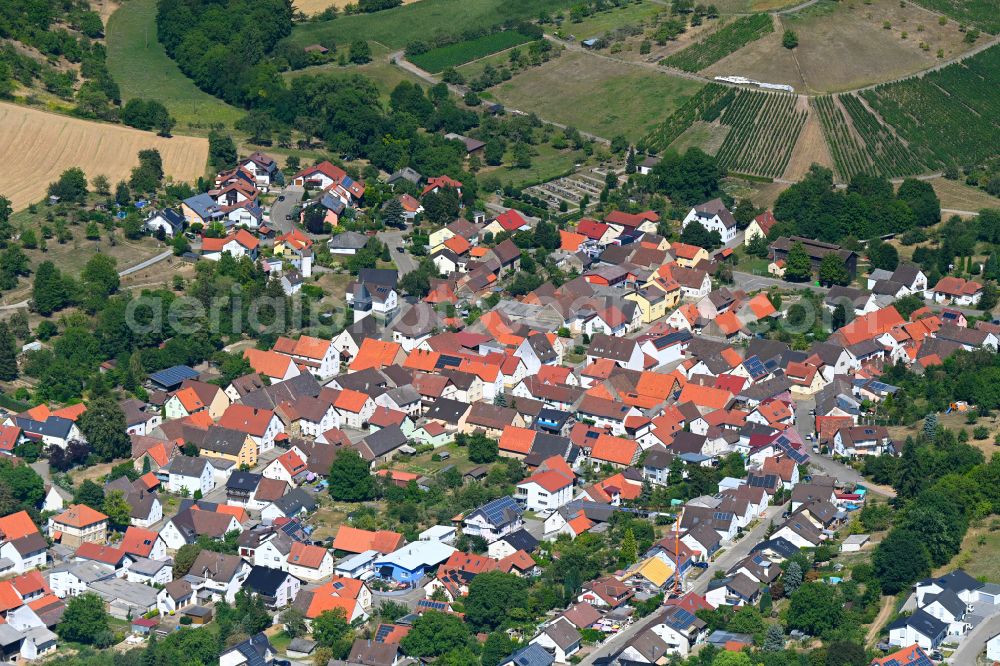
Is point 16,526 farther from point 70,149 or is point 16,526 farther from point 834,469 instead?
point 70,149

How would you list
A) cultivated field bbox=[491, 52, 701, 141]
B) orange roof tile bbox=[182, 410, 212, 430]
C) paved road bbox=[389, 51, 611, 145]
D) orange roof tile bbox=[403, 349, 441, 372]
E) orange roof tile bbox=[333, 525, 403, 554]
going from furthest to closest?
cultivated field bbox=[491, 52, 701, 141] < paved road bbox=[389, 51, 611, 145] < orange roof tile bbox=[403, 349, 441, 372] < orange roof tile bbox=[182, 410, 212, 430] < orange roof tile bbox=[333, 525, 403, 554]

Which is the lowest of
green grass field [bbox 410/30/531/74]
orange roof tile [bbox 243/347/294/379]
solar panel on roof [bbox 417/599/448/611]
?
green grass field [bbox 410/30/531/74]

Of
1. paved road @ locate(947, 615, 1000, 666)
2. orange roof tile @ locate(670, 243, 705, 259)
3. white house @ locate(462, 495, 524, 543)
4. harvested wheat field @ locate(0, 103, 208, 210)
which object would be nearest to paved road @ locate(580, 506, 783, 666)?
white house @ locate(462, 495, 524, 543)

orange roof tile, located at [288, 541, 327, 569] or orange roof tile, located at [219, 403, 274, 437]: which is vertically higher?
orange roof tile, located at [288, 541, 327, 569]

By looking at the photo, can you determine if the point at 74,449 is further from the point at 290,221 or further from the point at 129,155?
the point at 129,155

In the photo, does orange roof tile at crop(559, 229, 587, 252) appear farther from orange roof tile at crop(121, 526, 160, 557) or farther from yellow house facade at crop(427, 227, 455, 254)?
orange roof tile at crop(121, 526, 160, 557)

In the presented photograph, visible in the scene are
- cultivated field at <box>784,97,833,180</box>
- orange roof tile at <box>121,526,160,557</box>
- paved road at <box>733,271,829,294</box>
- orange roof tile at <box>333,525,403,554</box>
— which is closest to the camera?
orange roof tile at <box>333,525,403,554</box>
